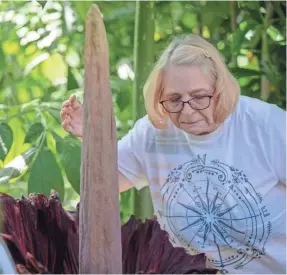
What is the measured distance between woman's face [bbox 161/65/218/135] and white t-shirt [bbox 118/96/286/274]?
0.03 metres

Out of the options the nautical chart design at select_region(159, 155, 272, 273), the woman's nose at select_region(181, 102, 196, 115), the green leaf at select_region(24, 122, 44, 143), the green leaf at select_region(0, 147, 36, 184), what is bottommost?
the nautical chart design at select_region(159, 155, 272, 273)

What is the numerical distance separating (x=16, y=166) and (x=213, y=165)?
26 cm

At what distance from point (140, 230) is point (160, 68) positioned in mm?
313

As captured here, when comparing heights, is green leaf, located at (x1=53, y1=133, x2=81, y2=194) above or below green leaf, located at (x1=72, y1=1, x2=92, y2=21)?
below

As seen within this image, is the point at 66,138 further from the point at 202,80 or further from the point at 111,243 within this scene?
the point at 111,243

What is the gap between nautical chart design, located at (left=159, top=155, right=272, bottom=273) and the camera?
28.8 inches

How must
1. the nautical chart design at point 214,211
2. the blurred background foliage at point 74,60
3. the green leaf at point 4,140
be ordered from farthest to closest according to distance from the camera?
the nautical chart design at point 214,211 < the blurred background foliage at point 74,60 < the green leaf at point 4,140

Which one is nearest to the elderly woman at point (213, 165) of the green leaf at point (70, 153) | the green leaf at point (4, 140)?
the green leaf at point (70, 153)

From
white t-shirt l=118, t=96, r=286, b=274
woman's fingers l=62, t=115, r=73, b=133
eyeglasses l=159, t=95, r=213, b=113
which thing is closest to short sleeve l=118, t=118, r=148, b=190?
white t-shirt l=118, t=96, r=286, b=274

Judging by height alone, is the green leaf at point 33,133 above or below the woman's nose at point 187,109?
below

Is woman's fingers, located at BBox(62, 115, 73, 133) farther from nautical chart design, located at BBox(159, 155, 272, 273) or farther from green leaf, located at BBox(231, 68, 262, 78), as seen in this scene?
green leaf, located at BBox(231, 68, 262, 78)

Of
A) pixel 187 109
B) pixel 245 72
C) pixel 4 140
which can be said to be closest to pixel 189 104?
pixel 187 109

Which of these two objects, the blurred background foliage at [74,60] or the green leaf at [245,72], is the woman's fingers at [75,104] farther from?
the green leaf at [245,72]

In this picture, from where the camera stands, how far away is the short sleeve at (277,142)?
0.78 meters
